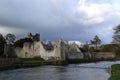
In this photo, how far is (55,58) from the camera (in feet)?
302

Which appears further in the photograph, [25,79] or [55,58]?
[55,58]

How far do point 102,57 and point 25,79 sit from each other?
292 feet

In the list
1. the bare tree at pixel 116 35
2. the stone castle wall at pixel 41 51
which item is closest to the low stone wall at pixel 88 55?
the stone castle wall at pixel 41 51

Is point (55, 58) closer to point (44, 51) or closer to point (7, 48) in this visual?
point (44, 51)

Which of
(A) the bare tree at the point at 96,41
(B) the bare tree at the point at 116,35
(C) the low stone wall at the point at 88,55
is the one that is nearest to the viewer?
(B) the bare tree at the point at 116,35

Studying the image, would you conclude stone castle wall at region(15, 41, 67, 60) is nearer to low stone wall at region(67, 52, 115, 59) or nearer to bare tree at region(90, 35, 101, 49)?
low stone wall at region(67, 52, 115, 59)

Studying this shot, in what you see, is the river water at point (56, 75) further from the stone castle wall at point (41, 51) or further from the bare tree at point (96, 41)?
the bare tree at point (96, 41)

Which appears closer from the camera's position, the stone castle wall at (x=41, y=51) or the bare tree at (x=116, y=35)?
the bare tree at (x=116, y=35)

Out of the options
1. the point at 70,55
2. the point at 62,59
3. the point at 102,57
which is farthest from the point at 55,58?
the point at 102,57

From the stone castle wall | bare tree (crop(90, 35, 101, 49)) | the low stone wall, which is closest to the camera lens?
the stone castle wall

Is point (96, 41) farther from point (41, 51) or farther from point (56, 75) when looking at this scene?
point (56, 75)

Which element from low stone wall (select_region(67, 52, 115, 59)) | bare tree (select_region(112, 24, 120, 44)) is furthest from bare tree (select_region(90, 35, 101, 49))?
bare tree (select_region(112, 24, 120, 44))

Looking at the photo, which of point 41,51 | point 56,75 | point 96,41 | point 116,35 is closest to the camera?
point 56,75

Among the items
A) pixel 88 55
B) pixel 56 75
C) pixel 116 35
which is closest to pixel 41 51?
pixel 88 55
